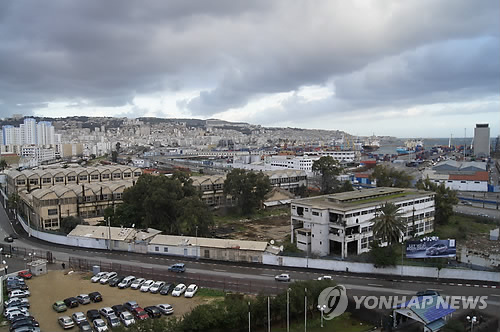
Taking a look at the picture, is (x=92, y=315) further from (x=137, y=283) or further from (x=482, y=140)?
(x=482, y=140)

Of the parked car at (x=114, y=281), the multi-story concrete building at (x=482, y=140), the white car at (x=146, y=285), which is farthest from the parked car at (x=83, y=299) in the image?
the multi-story concrete building at (x=482, y=140)

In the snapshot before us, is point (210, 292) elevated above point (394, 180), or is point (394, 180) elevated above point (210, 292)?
point (394, 180)

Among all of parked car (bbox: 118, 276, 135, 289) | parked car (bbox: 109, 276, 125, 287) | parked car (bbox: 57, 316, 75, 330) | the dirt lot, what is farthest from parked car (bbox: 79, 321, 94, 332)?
parked car (bbox: 109, 276, 125, 287)

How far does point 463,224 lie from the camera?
32.8 m

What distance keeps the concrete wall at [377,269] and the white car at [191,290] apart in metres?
5.30

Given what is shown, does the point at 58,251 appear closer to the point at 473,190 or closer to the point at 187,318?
the point at 187,318

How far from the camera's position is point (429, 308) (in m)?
14.8

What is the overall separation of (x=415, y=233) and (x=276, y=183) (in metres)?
22.9

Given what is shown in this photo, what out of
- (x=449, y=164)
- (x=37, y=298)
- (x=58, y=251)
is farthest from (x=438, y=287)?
(x=449, y=164)

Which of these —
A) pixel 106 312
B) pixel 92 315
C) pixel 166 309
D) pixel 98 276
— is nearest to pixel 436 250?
pixel 166 309

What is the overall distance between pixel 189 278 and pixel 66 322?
21.5ft

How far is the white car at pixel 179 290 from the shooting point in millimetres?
18125

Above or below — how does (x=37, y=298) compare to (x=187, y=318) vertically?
below

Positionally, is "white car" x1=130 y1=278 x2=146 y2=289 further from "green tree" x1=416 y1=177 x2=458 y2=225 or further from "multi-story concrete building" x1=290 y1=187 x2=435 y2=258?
"green tree" x1=416 y1=177 x2=458 y2=225
